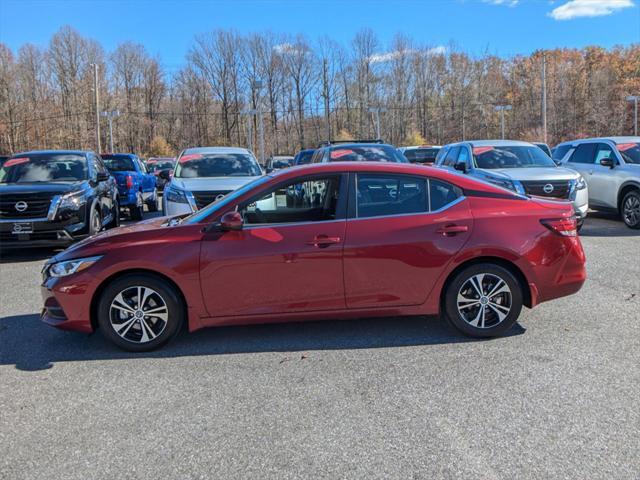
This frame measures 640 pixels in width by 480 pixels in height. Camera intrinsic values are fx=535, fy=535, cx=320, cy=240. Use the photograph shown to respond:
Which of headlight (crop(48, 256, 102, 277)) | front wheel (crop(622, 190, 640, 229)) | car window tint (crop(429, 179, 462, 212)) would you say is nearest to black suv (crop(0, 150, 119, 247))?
headlight (crop(48, 256, 102, 277))

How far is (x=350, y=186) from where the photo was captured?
4715 millimetres

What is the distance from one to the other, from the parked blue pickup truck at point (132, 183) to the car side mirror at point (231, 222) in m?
10.5

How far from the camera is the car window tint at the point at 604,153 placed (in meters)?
12.0

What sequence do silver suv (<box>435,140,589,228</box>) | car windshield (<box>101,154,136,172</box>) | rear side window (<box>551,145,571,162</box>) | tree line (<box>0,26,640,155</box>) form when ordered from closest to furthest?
silver suv (<box>435,140,589,228</box>), rear side window (<box>551,145,571,162</box>), car windshield (<box>101,154,136,172</box>), tree line (<box>0,26,640,155</box>)

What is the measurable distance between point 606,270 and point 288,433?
233 inches

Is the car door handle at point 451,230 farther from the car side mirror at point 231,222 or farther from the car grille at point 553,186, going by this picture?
the car grille at point 553,186

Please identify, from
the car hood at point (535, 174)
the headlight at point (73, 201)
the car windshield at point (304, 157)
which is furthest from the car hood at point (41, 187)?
the car windshield at point (304, 157)

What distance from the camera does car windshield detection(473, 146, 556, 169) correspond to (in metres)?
11.2

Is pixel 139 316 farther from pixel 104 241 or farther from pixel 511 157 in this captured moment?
pixel 511 157

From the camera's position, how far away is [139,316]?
4.53 m

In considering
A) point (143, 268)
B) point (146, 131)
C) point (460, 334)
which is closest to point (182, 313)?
point (143, 268)

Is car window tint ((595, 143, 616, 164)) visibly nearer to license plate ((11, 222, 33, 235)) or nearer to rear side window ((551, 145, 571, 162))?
rear side window ((551, 145, 571, 162))

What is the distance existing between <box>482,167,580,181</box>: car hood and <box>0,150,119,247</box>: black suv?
7590 mm

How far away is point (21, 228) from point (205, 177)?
128 inches
